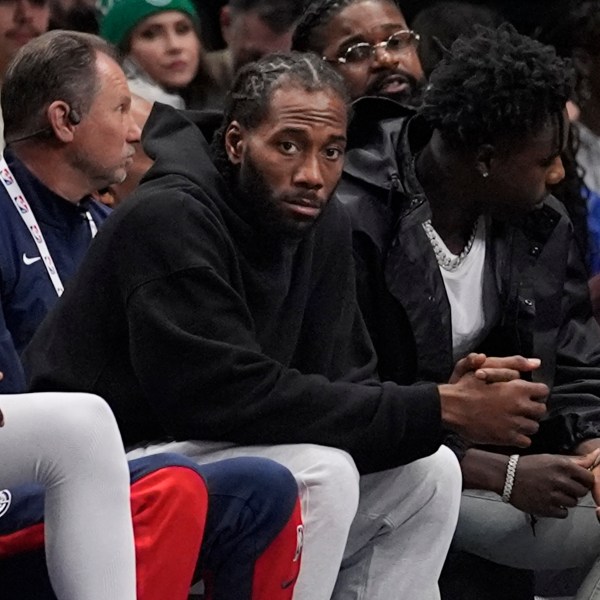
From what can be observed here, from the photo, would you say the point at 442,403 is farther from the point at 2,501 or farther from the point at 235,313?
the point at 2,501

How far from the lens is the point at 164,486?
2900 mm

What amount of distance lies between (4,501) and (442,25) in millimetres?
2682

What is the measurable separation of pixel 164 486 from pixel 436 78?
1.38 metres

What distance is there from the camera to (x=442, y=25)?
16.8ft

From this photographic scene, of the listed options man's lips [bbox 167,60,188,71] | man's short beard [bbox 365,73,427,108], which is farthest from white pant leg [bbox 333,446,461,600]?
man's lips [bbox 167,60,188,71]

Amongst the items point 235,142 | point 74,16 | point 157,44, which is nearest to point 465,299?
point 235,142

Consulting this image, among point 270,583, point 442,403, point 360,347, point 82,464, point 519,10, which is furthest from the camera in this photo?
point 519,10

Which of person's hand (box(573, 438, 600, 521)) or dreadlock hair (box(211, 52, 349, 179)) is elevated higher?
dreadlock hair (box(211, 52, 349, 179))

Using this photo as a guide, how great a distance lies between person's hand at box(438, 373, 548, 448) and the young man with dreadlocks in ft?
1.28

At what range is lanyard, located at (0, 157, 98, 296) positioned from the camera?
3.49 m

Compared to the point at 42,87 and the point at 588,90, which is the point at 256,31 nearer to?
the point at 588,90

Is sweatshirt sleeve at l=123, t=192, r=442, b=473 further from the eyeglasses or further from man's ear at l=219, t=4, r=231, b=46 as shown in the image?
man's ear at l=219, t=4, r=231, b=46

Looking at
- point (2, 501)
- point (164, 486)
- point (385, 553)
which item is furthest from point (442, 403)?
point (2, 501)

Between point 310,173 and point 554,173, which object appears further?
point 554,173
